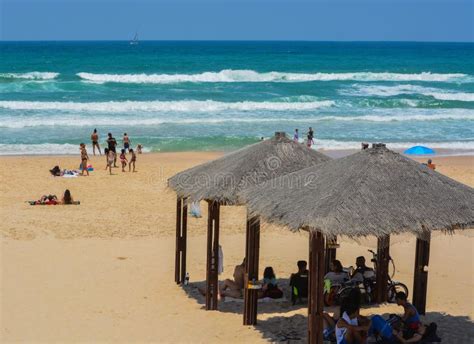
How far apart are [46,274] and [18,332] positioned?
7.97ft

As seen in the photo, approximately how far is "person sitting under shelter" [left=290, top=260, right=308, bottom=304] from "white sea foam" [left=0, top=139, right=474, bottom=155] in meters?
16.9

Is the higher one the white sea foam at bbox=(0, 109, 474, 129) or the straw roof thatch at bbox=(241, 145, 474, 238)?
the white sea foam at bbox=(0, 109, 474, 129)

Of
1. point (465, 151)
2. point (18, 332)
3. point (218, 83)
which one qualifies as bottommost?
point (18, 332)

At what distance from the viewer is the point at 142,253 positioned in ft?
42.4

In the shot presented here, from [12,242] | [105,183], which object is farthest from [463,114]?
[12,242]

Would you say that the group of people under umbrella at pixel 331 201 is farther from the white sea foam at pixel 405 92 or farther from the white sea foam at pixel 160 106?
the white sea foam at pixel 405 92

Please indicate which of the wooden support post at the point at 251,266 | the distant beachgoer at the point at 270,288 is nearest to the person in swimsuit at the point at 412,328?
the wooden support post at the point at 251,266

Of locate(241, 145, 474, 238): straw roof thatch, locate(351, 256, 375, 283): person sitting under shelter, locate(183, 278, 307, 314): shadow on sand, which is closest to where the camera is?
locate(241, 145, 474, 238): straw roof thatch

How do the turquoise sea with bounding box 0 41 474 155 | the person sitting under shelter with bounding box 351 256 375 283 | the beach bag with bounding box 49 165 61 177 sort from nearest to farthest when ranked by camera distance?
the person sitting under shelter with bounding box 351 256 375 283
the beach bag with bounding box 49 165 61 177
the turquoise sea with bounding box 0 41 474 155

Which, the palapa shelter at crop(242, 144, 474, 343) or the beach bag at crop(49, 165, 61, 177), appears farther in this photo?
the beach bag at crop(49, 165, 61, 177)

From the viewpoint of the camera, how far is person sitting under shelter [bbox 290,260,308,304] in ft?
34.1

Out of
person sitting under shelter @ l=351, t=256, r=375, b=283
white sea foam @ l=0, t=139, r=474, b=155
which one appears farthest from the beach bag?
person sitting under shelter @ l=351, t=256, r=375, b=283

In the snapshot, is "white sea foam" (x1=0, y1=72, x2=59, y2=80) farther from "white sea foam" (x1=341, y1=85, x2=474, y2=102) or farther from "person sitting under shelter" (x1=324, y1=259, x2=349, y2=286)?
"person sitting under shelter" (x1=324, y1=259, x2=349, y2=286)

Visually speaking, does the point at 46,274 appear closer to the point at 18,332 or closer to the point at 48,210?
the point at 18,332
